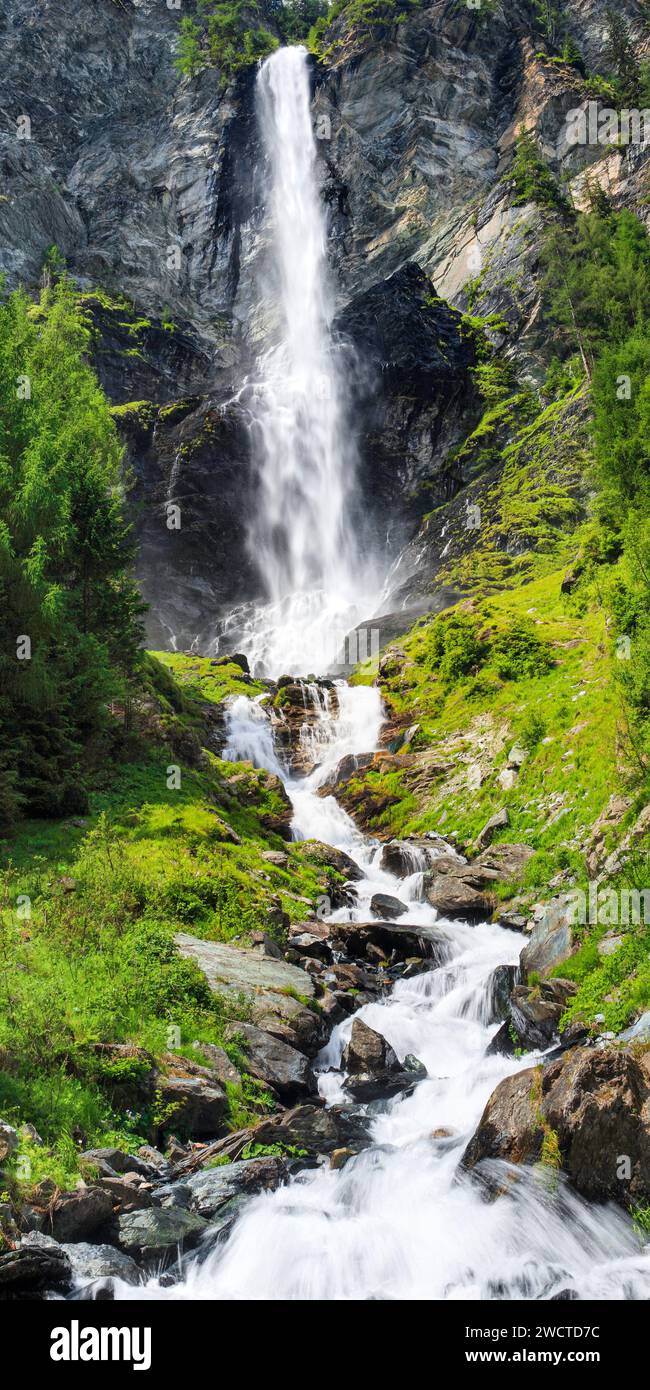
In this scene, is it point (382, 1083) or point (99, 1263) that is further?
point (382, 1083)

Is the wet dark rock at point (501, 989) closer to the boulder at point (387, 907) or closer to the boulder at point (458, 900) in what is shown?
the boulder at point (458, 900)

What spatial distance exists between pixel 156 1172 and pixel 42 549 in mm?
13055

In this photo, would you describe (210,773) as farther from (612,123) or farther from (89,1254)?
(612,123)

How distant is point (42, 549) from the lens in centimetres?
1753

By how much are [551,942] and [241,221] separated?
9480cm

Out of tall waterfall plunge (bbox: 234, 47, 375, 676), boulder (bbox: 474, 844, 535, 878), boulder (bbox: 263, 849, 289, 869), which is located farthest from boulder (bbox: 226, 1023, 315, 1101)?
tall waterfall plunge (bbox: 234, 47, 375, 676)

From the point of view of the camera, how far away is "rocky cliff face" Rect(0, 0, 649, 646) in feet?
205

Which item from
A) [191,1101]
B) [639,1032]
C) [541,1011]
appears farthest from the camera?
[541,1011]

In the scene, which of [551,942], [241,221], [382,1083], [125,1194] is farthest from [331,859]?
[241,221]

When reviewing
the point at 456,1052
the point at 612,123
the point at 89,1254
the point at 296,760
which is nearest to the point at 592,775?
the point at 456,1052

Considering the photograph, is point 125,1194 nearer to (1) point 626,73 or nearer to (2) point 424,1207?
(2) point 424,1207

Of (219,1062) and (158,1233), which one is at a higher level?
(219,1062)

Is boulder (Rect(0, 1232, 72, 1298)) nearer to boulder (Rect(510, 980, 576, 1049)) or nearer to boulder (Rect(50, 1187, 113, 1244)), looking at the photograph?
boulder (Rect(50, 1187, 113, 1244))

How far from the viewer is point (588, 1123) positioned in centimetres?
799
